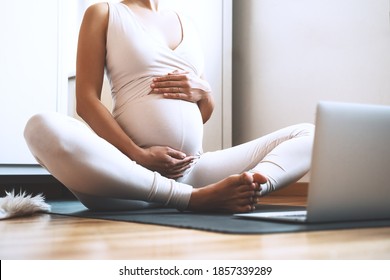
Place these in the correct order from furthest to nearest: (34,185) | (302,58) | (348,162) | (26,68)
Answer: (34,185), (302,58), (26,68), (348,162)

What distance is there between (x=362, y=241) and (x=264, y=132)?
170 centimetres

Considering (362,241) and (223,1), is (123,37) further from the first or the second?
(223,1)

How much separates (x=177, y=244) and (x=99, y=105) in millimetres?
624

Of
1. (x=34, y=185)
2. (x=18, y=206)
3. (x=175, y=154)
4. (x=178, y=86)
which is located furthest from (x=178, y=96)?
(x=34, y=185)

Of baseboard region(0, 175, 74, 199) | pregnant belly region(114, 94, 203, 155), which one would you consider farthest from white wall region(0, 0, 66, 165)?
pregnant belly region(114, 94, 203, 155)

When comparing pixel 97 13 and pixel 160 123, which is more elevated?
pixel 97 13

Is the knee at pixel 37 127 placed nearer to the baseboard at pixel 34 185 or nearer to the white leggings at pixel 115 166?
the white leggings at pixel 115 166

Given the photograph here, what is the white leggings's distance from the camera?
112cm

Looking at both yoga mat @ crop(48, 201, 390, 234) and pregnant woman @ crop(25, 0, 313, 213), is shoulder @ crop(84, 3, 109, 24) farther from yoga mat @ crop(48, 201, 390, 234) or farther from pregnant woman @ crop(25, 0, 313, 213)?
yoga mat @ crop(48, 201, 390, 234)

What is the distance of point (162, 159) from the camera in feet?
4.14

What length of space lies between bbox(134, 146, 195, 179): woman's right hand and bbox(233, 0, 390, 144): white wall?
0.96 meters

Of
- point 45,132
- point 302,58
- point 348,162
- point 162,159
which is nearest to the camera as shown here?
point 348,162

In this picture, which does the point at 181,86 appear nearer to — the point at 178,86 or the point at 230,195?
the point at 178,86
